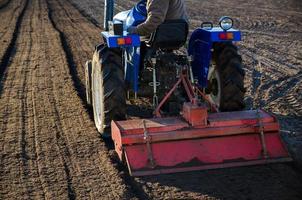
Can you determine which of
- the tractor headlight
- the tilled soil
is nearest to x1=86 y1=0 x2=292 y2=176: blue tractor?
the tractor headlight

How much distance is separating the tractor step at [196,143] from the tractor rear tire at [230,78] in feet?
2.67

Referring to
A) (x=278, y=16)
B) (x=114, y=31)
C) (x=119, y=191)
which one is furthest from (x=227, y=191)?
(x=278, y=16)

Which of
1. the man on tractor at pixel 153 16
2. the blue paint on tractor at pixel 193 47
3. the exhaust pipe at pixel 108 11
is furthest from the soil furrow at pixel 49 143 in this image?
the man on tractor at pixel 153 16

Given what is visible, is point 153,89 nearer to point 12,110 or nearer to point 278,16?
point 12,110

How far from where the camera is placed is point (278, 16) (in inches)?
639

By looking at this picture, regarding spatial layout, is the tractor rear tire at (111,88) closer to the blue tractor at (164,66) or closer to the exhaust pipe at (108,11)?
the blue tractor at (164,66)

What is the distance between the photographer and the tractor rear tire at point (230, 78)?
5.56 metres

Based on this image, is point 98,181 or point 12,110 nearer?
point 98,181

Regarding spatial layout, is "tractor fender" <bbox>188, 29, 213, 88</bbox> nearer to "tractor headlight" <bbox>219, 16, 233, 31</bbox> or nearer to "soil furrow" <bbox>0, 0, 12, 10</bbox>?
"tractor headlight" <bbox>219, 16, 233, 31</bbox>

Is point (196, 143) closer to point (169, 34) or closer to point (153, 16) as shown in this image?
point (169, 34)

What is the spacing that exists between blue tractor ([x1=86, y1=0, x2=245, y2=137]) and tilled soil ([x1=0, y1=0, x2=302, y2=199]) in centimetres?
57

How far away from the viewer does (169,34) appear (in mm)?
5227

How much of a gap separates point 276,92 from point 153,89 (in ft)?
7.68

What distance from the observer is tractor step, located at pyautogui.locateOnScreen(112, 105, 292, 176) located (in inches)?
179
